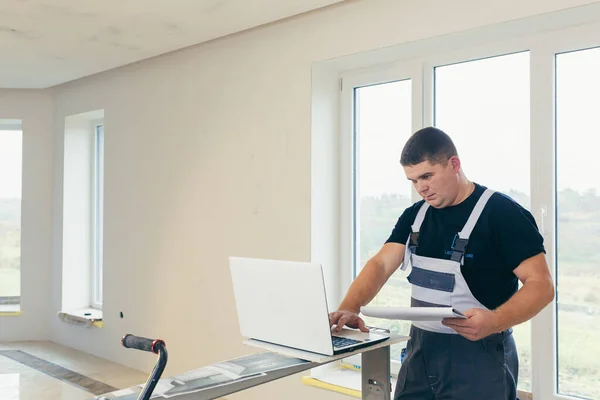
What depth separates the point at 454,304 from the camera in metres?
2.03

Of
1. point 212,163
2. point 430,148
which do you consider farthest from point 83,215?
point 430,148

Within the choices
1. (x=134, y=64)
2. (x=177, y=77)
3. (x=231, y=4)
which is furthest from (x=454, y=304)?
(x=134, y=64)

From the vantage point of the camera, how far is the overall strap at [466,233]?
2023 millimetres

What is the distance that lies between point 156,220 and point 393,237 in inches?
116

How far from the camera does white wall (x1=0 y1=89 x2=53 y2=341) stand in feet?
20.5

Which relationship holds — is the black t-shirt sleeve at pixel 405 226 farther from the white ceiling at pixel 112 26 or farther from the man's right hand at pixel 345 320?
the white ceiling at pixel 112 26

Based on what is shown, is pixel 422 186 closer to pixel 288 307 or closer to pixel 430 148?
pixel 430 148

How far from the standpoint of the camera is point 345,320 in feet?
6.57

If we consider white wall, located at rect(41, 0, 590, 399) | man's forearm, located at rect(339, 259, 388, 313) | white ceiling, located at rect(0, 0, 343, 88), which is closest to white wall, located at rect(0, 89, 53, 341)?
white wall, located at rect(41, 0, 590, 399)

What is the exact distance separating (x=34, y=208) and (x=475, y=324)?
5404 mm

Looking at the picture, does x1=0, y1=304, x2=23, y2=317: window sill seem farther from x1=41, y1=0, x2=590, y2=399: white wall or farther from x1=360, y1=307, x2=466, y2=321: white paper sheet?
x1=360, y1=307, x2=466, y2=321: white paper sheet

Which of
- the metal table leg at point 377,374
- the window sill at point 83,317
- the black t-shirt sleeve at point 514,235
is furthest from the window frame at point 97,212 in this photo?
the black t-shirt sleeve at point 514,235

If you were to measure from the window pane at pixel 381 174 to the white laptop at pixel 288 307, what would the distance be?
1.68 m

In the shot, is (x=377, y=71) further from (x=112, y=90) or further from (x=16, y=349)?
(x=16, y=349)
